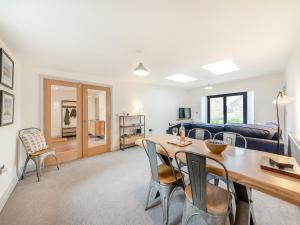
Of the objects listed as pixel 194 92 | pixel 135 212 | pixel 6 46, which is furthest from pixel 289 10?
pixel 194 92

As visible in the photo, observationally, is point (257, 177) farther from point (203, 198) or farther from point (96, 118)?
point (96, 118)

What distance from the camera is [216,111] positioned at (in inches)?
249

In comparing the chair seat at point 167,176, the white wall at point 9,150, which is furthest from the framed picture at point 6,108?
the chair seat at point 167,176

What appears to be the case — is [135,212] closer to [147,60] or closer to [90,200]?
[90,200]

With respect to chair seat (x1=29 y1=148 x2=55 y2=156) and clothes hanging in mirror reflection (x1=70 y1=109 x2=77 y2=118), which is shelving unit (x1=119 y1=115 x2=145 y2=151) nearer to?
clothes hanging in mirror reflection (x1=70 y1=109 x2=77 y2=118)

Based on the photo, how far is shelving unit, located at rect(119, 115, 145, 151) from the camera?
477cm

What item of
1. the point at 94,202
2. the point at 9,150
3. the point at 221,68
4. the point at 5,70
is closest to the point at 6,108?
the point at 5,70

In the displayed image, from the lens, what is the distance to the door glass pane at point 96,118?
4152 millimetres

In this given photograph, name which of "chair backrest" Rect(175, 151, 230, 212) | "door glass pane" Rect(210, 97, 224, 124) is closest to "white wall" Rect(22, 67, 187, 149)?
"door glass pane" Rect(210, 97, 224, 124)

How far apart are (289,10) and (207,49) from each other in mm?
1076

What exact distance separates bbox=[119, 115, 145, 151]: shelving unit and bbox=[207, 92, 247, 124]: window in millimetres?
3272

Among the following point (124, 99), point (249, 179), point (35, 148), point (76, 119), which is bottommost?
point (35, 148)

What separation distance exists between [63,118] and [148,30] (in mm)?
3095

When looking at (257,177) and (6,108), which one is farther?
(6,108)
